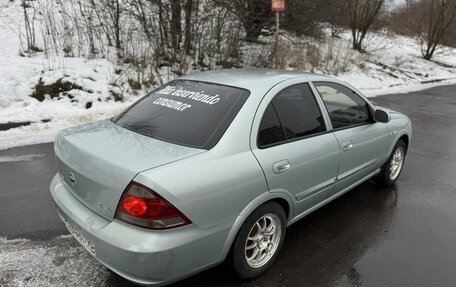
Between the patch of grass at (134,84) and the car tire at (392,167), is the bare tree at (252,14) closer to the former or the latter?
the patch of grass at (134,84)

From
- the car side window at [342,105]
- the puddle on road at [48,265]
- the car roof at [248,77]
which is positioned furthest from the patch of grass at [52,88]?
the car side window at [342,105]

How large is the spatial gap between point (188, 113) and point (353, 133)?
169 cm

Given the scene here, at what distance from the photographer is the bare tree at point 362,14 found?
18156mm

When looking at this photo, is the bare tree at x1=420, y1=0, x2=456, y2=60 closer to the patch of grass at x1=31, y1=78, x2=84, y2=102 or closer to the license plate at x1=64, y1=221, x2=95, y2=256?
the patch of grass at x1=31, y1=78, x2=84, y2=102

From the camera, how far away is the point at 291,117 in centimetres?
302

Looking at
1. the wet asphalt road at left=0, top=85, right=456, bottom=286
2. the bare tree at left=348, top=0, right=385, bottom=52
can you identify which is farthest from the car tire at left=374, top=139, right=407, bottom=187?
the bare tree at left=348, top=0, right=385, bottom=52

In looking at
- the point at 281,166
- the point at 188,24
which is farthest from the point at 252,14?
the point at 281,166

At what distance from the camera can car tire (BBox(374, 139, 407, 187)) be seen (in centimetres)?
441

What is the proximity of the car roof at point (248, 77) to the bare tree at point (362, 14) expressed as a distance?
647 inches

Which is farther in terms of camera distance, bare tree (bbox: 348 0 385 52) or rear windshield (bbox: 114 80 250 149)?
bare tree (bbox: 348 0 385 52)

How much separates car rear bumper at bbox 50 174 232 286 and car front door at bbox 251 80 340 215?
0.63 meters

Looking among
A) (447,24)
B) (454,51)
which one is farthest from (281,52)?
(454,51)

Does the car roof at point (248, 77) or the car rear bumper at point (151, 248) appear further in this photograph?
the car roof at point (248, 77)

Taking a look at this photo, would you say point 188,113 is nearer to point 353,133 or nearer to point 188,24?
point 353,133
